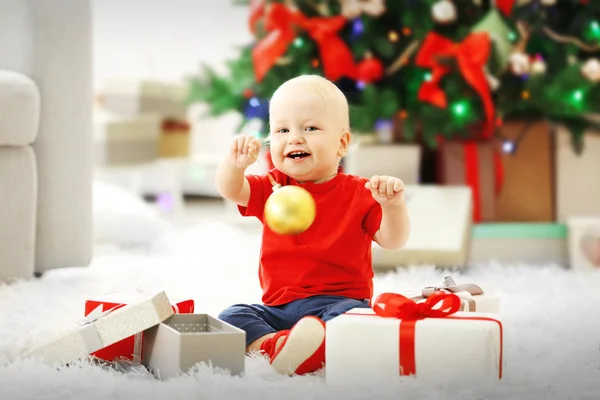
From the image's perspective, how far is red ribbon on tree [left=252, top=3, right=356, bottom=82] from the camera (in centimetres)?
232

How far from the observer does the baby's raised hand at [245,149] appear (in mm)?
1212

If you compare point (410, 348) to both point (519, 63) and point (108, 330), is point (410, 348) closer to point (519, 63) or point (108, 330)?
point (108, 330)

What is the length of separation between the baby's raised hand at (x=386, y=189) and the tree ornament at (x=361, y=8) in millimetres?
1238

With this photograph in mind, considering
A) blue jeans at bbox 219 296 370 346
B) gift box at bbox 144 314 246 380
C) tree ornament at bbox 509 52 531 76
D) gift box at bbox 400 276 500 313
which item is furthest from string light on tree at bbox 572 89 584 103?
gift box at bbox 144 314 246 380

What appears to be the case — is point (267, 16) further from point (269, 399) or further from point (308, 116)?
point (269, 399)

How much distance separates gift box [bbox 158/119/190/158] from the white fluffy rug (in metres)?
1.55

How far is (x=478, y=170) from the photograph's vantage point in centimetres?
238

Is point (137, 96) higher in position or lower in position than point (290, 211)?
higher

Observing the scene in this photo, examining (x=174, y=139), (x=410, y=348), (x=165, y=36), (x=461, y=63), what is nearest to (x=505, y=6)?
(x=461, y=63)

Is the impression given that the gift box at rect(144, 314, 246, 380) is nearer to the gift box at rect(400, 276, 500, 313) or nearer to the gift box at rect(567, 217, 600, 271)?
the gift box at rect(400, 276, 500, 313)

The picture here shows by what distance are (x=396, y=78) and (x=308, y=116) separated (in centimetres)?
124

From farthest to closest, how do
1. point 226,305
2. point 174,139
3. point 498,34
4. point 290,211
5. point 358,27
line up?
point 174,139, point 358,27, point 498,34, point 226,305, point 290,211

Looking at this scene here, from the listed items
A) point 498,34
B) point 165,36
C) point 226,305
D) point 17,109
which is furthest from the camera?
point 165,36

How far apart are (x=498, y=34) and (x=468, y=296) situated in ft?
3.74
